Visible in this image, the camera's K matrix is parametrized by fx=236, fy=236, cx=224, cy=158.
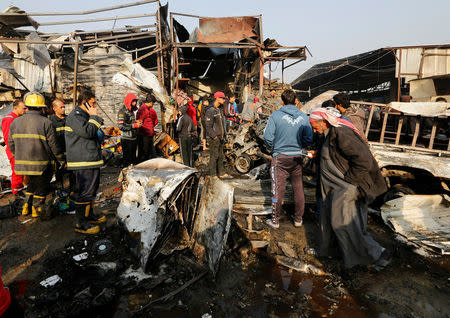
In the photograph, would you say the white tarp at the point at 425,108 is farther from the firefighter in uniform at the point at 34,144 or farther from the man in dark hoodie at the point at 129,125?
the firefighter in uniform at the point at 34,144

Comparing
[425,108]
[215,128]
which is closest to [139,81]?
[215,128]

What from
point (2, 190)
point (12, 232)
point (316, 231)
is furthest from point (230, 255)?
point (2, 190)

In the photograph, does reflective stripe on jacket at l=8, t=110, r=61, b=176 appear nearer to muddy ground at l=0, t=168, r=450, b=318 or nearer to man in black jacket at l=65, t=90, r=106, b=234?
man in black jacket at l=65, t=90, r=106, b=234

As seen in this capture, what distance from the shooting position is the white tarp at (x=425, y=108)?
3596 millimetres

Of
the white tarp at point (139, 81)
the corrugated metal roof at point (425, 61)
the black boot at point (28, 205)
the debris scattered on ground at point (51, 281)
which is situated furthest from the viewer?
the corrugated metal roof at point (425, 61)

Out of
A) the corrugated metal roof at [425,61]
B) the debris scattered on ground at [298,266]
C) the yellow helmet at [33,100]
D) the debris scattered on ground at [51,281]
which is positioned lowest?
the debris scattered on ground at [298,266]

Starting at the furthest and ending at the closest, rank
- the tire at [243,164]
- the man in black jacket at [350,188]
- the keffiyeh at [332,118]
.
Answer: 1. the tire at [243,164]
2. the keffiyeh at [332,118]
3. the man in black jacket at [350,188]

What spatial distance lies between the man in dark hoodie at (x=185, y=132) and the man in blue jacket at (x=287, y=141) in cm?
333

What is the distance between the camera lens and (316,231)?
3.76 meters

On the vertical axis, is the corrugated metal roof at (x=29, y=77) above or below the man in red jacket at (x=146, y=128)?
above

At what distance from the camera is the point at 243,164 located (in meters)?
6.81

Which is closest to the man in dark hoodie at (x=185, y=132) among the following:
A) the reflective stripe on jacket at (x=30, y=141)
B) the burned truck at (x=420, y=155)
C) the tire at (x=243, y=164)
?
the tire at (x=243, y=164)

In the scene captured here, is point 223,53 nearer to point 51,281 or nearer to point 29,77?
point 29,77

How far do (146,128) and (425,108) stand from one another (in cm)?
605
